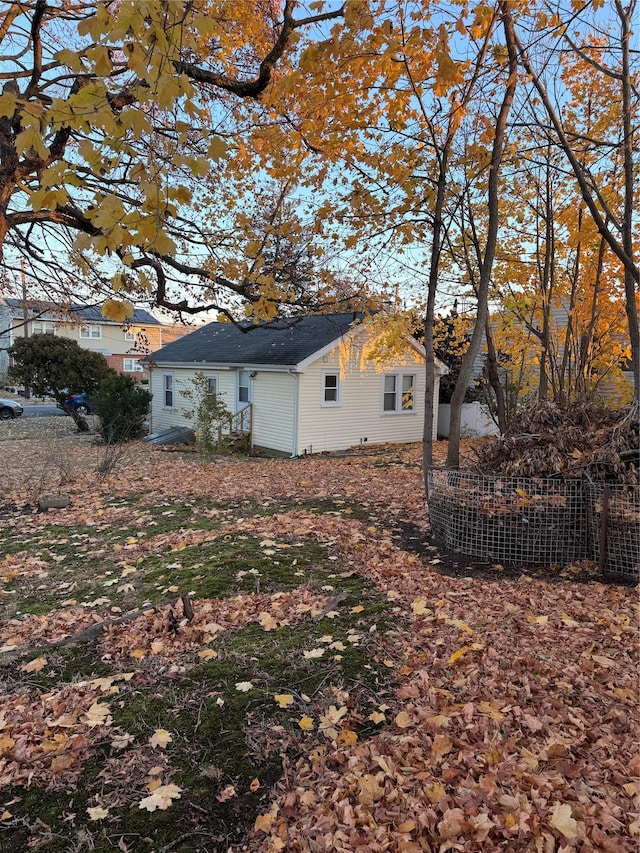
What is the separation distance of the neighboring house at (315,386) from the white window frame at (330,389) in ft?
0.10

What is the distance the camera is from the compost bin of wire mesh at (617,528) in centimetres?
484

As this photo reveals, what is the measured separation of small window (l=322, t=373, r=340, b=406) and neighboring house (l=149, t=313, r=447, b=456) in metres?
0.03

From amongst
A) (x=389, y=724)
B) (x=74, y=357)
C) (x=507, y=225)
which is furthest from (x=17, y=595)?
(x=74, y=357)

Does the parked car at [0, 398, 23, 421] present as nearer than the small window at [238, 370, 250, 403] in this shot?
No

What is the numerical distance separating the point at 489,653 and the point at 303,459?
38.0 feet

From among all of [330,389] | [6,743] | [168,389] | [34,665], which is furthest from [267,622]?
[168,389]

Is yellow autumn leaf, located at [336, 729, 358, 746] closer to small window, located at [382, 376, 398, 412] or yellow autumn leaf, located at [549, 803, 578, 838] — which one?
yellow autumn leaf, located at [549, 803, 578, 838]

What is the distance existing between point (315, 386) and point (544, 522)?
11.0m

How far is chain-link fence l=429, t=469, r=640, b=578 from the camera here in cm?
492

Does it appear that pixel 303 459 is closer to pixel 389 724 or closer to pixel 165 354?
pixel 165 354

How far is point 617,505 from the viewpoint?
4.96 m

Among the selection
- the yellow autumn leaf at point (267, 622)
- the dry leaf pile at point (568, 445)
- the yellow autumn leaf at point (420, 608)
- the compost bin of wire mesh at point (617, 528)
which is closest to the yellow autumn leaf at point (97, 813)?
the yellow autumn leaf at point (267, 622)

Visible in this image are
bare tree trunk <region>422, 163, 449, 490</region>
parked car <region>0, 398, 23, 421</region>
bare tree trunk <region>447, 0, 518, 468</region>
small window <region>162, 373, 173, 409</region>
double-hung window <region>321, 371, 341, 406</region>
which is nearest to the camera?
bare tree trunk <region>447, 0, 518, 468</region>

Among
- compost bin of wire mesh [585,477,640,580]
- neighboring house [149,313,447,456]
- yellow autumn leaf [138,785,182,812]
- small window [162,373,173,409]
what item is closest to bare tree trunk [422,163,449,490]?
compost bin of wire mesh [585,477,640,580]
